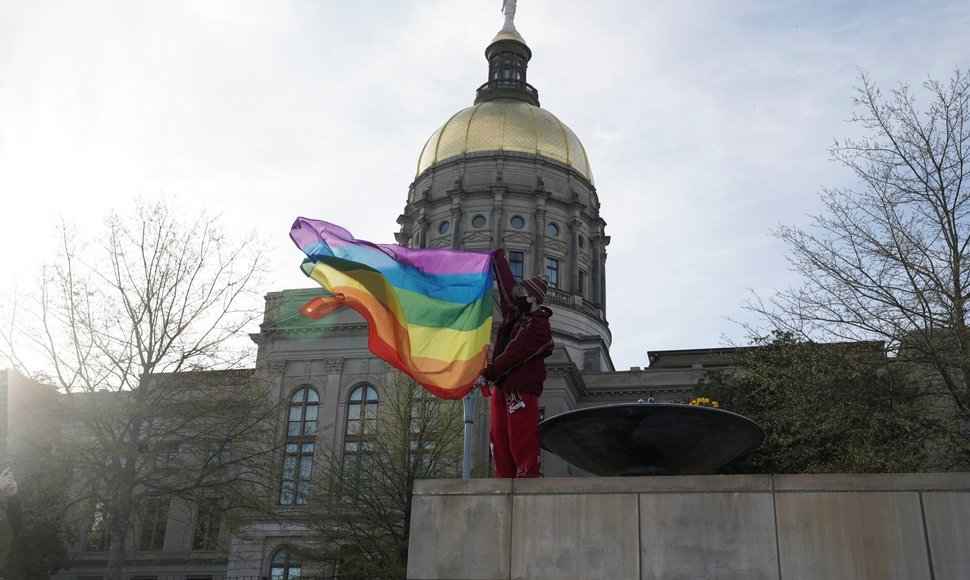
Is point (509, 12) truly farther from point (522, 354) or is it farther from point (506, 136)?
point (522, 354)

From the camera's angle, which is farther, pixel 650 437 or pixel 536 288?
pixel 536 288

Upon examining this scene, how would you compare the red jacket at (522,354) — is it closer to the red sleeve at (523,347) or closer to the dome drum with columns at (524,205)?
the red sleeve at (523,347)

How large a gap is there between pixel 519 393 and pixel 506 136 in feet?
175

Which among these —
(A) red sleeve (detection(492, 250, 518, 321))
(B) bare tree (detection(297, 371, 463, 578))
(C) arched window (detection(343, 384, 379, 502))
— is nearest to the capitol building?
(C) arched window (detection(343, 384, 379, 502))

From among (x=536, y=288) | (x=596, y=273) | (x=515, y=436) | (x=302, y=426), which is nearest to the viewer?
(x=515, y=436)

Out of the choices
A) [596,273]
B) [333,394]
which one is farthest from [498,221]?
[333,394]

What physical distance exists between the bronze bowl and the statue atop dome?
65.7 metres

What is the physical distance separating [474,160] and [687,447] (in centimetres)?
5264

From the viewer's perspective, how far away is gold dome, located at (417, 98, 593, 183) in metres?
61.2

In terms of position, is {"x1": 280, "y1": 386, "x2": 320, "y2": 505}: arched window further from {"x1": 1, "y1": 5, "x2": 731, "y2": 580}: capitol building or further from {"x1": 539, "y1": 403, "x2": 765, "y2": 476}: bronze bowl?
{"x1": 539, "y1": 403, "x2": 765, "y2": 476}: bronze bowl

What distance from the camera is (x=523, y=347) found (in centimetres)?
899

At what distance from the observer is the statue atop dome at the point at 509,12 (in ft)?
236

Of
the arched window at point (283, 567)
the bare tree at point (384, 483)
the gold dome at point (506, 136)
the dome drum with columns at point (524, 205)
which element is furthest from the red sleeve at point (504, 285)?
the gold dome at point (506, 136)

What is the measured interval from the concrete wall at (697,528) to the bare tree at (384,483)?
57.0ft
